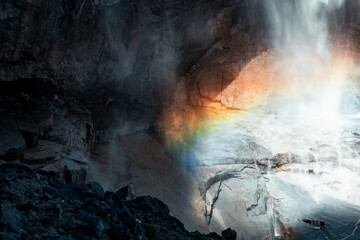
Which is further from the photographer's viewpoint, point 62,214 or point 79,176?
point 79,176

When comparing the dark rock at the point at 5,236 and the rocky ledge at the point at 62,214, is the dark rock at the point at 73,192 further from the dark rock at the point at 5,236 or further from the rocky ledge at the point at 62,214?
the dark rock at the point at 5,236

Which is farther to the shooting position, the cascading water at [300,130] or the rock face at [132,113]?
the cascading water at [300,130]

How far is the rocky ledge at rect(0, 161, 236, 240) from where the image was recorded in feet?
12.7

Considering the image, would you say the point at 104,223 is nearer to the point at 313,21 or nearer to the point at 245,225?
the point at 245,225

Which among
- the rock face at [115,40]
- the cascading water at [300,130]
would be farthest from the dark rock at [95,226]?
the cascading water at [300,130]

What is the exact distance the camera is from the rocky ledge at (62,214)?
386 centimetres

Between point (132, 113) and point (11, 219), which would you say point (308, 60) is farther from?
point (11, 219)

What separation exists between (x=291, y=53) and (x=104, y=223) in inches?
531

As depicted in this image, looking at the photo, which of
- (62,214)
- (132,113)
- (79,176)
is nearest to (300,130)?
(132,113)

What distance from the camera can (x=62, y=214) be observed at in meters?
4.50

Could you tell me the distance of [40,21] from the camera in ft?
28.4

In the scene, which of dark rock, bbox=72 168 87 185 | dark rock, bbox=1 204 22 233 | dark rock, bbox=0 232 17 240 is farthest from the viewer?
dark rock, bbox=72 168 87 185

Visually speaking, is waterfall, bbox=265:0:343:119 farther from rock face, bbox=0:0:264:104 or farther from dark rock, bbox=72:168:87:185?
dark rock, bbox=72:168:87:185

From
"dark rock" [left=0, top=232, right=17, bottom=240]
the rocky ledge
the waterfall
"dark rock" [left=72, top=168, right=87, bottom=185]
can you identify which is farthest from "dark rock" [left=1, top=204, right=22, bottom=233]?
the waterfall
